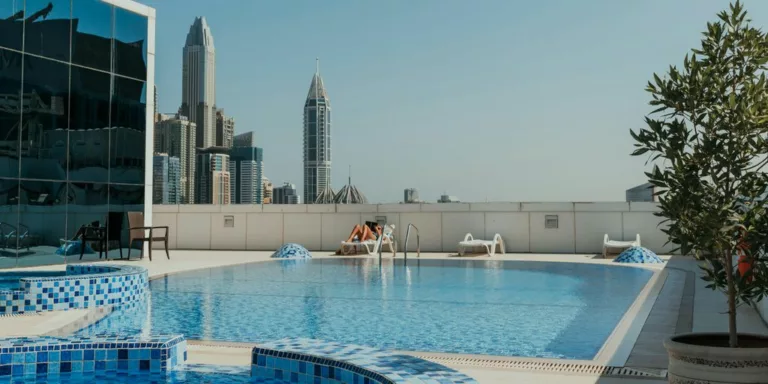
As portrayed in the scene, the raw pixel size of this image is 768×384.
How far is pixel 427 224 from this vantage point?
18797 millimetres

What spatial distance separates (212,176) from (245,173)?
41.3 ft

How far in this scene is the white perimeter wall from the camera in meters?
17.5

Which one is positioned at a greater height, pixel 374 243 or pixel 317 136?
pixel 317 136

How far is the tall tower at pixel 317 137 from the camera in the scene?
150 m

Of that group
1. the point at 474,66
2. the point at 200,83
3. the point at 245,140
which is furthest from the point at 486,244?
the point at 200,83

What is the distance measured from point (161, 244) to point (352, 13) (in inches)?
672

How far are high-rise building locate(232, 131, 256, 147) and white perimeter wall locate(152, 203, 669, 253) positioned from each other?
109m

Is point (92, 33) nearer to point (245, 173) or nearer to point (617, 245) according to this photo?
point (617, 245)

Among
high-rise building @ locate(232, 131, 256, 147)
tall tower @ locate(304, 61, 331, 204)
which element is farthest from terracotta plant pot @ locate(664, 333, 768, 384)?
tall tower @ locate(304, 61, 331, 204)

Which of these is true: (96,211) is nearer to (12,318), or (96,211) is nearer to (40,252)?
(40,252)

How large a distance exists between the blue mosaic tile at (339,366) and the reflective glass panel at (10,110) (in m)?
10.1

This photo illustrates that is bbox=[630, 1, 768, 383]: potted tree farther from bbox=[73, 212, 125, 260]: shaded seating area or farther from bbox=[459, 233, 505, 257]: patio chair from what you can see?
bbox=[459, 233, 505, 257]: patio chair

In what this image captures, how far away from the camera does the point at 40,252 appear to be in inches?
514

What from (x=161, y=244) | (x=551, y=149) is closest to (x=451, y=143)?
(x=551, y=149)
